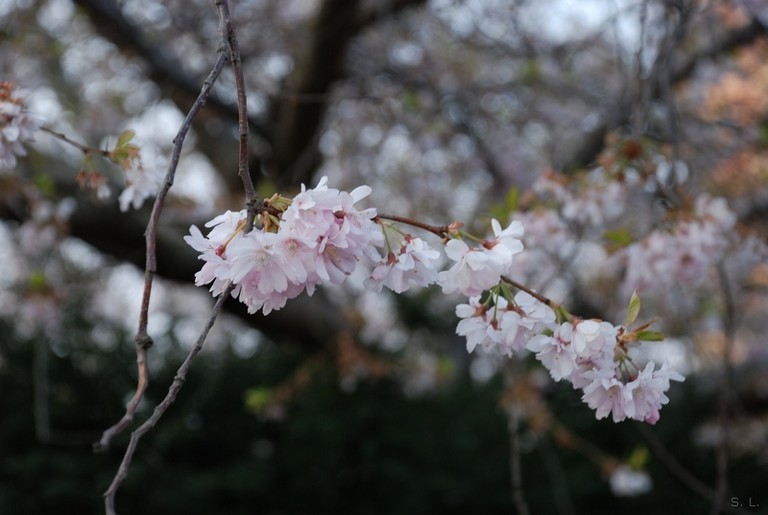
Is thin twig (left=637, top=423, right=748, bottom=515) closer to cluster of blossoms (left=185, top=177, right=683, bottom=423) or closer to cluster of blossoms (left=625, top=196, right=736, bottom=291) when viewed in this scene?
cluster of blossoms (left=625, top=196, right=736, bottom=291)

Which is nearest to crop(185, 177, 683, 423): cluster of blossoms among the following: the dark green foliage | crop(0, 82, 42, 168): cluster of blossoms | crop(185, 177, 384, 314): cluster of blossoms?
crop(185, 177, 384, 314): cluster of blossoms

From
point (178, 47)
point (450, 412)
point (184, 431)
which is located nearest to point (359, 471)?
point (450, 412)

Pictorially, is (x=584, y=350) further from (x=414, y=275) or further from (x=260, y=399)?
(x=260, y=399)

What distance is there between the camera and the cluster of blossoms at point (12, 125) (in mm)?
1273

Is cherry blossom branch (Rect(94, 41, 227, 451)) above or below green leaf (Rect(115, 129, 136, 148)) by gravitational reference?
below

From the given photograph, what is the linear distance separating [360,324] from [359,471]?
0.86 metres

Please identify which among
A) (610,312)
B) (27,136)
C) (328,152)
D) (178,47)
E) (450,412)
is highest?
(178,47)

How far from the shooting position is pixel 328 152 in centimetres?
501

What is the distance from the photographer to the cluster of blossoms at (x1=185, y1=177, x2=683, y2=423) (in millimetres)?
867

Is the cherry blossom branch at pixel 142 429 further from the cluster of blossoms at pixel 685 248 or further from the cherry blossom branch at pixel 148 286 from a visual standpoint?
the cluster of blossoms at pixel 685 248

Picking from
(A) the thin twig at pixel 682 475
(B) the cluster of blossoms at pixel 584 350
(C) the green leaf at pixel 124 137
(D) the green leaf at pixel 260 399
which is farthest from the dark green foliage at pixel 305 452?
(B) the cluster of blossoms at pixel 584 350

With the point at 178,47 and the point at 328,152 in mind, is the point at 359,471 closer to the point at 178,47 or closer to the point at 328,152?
the point at 328,152

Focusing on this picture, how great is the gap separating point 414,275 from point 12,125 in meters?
0.80

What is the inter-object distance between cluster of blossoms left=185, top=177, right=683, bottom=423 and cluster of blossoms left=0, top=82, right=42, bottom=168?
21.7 inches
